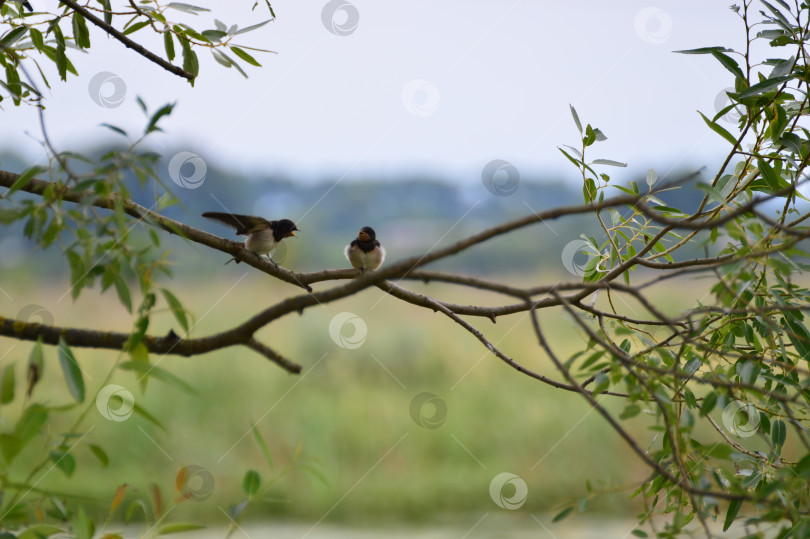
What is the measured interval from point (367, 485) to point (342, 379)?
1.03m

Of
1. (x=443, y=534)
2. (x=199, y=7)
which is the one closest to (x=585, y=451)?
(x=443, y=534)

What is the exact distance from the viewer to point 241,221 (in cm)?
139

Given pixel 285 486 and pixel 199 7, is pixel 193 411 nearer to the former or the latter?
pixel 285 486

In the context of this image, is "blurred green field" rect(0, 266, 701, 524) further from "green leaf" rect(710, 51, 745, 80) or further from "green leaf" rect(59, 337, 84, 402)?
"green leaf" rect(59, 337, 84, 402)

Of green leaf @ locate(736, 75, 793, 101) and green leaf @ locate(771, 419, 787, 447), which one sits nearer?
green leaf @ locate(736, 75, 793, 101)

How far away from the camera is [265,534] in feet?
14.5

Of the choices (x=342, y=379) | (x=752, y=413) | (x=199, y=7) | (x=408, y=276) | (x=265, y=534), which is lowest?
(x=265, y=534)

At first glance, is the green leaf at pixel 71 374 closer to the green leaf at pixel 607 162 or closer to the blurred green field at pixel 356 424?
the green leaf at pixel 607 162
